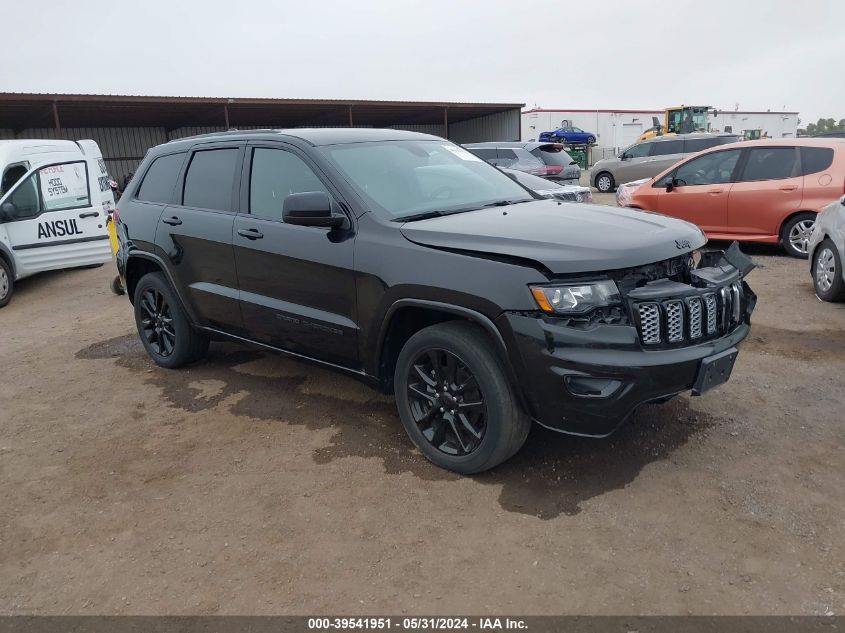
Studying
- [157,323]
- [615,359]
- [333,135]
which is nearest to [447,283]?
[615,359]

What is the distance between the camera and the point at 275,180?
4.19 meters

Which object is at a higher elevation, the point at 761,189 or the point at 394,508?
the point at 761,189

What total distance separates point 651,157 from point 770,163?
10.3 meters

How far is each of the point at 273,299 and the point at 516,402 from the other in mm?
1792

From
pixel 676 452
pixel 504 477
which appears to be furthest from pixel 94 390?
pixel 676 452

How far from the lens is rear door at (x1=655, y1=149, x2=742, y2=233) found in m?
8.97

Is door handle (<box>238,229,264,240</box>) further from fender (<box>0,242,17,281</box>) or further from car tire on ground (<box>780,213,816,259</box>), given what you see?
car tire on ground (<box>780,213,816,259</box>)

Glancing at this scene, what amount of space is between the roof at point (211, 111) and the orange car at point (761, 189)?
17.5m

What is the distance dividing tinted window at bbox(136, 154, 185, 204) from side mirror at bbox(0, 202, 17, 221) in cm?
444

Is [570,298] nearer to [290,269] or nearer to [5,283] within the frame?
[290,269]

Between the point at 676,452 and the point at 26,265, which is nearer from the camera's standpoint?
the point at 676,452

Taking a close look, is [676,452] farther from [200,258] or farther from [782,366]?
[200,258]

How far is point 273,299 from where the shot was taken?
13.6ft

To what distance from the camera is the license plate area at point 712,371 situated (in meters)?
3.09
